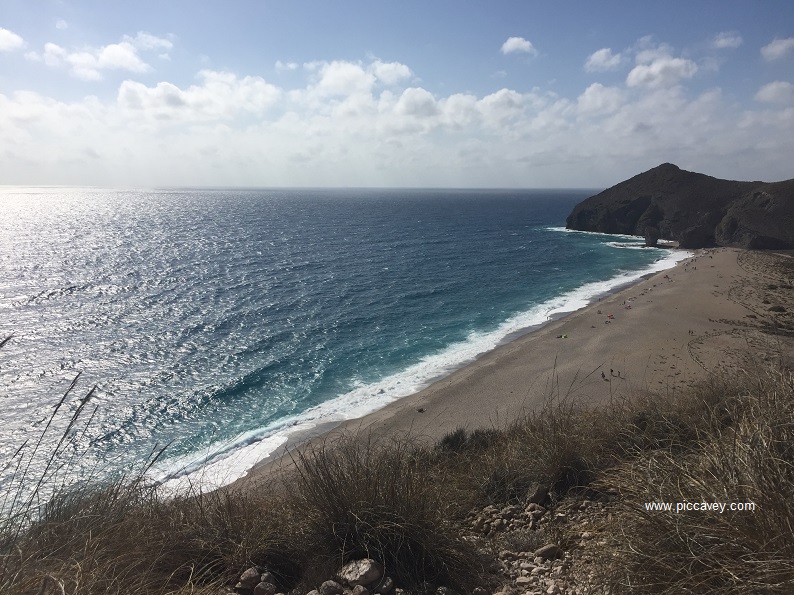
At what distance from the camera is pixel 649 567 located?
313 centimetres

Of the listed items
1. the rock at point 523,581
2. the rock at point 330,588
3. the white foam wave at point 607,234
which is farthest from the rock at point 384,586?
the white foam wave at point 607,234

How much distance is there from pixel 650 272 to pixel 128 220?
96.9 metres

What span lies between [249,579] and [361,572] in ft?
3.18

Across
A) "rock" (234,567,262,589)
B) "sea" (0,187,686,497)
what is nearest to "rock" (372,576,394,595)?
"rock" (234,567,262,589)

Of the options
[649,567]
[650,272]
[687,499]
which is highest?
[687,499]

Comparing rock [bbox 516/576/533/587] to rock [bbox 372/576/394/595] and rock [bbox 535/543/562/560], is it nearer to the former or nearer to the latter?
rock [bbox 535/543/562/560]

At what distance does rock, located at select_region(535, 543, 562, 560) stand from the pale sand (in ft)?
23.9

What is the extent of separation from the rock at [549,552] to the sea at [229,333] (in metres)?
3.85

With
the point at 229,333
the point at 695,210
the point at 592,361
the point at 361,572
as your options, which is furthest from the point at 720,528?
the point at 695,210

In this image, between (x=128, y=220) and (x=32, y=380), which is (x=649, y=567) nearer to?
(x=32, y=380)

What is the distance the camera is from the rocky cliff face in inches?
2326

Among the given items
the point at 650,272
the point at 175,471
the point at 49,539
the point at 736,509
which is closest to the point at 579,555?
the point at 736,509

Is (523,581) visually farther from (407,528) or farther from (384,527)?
(384,527)

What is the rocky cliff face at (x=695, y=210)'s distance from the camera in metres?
59.1
